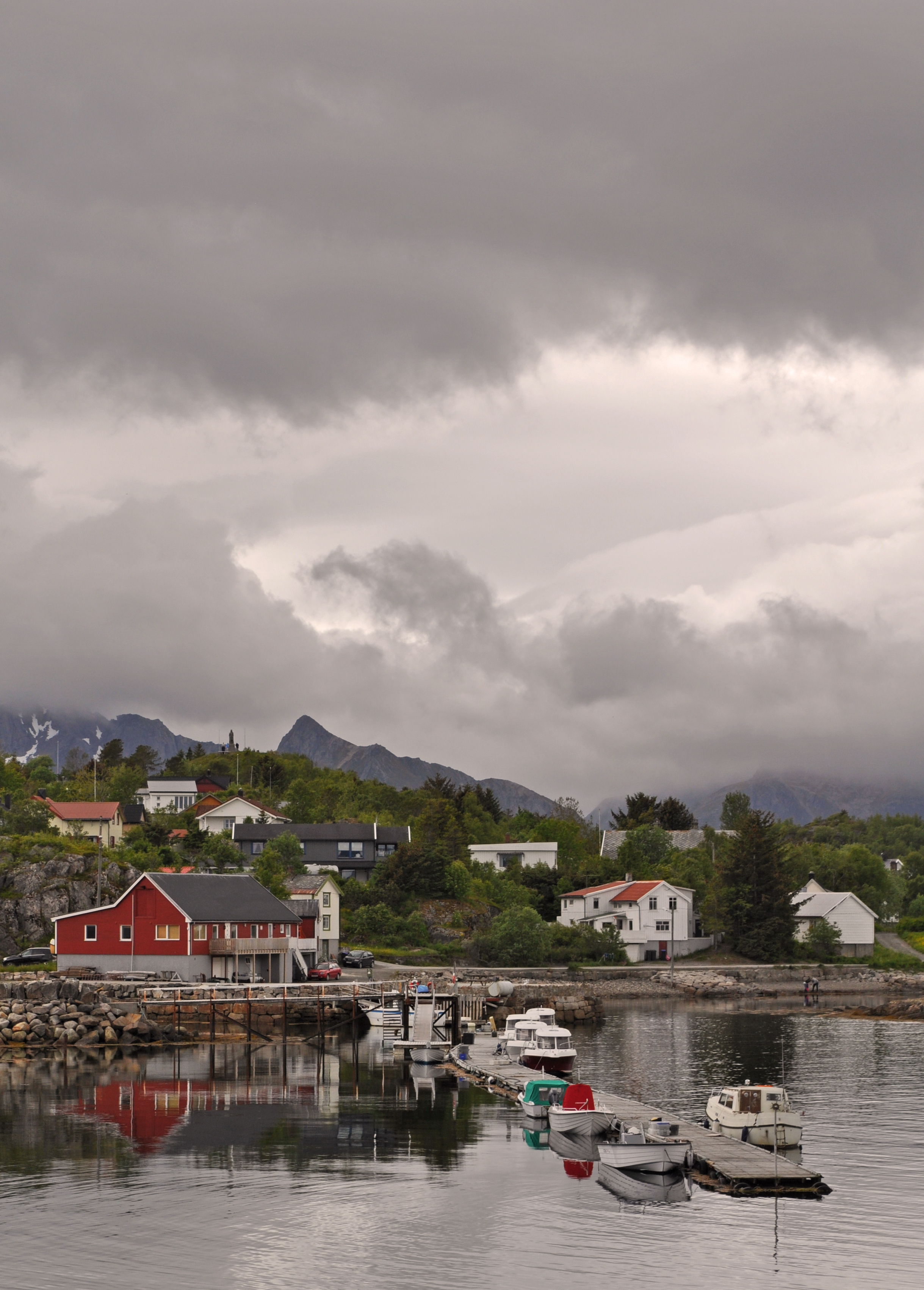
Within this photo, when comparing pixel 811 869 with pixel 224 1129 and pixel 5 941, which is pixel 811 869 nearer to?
pixel 5 941

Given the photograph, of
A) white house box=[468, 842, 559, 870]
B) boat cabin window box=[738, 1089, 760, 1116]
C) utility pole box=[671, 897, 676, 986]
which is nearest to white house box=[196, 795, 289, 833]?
white house box=[468, 842, 559, 870]

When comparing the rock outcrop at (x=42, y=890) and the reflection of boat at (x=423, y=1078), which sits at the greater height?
the rock outcrop at (x=42, y=890)

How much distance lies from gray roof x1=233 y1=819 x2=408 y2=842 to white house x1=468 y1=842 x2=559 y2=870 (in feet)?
41.4

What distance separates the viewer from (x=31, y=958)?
106 meters

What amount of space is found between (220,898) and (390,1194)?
2414 inches

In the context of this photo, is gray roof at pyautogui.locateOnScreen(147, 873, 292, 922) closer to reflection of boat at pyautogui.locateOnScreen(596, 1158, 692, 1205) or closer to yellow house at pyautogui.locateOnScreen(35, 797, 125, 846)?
yellow house at pyautogui.locateOnScreen(35, 797, 125, 846)

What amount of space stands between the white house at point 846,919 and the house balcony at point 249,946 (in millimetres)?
73604

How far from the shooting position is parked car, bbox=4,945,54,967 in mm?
105688

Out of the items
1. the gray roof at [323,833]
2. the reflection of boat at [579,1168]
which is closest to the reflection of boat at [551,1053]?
the reflection of boat at [579,1168]

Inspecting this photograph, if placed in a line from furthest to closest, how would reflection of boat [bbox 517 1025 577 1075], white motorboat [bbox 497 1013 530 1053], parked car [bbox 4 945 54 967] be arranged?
parked car [bbox 4 945 54 967] < white motorboat [bbox 497 1013 530 1053] < reflection of boat [bbox 517 1025 577 1075]

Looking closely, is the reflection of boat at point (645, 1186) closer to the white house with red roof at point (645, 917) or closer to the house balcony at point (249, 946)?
the house balcony at point (249, 946)

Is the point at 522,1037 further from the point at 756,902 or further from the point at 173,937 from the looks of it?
the point at 756,902

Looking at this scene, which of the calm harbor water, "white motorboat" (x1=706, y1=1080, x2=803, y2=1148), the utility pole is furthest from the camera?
the utility pole

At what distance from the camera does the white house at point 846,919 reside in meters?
154
